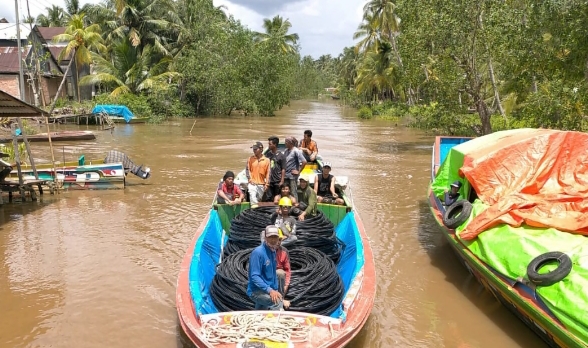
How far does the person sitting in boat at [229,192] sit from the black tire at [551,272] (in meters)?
4.80

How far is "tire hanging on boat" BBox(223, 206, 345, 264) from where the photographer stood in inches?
271

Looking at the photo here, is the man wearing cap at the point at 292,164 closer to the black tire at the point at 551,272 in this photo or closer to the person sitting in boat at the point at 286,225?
the person sitting in boat at the point at 286,225

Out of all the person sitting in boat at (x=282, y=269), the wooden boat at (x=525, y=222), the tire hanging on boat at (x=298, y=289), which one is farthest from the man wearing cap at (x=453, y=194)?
the person sitting in boat at (x=282, y=269)

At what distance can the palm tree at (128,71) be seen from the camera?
3356 cm

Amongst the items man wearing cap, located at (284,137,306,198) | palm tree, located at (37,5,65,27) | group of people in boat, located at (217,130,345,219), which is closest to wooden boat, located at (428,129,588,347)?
group of people in boat, located at (217,130,345,219)

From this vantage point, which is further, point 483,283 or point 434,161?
point 434,161

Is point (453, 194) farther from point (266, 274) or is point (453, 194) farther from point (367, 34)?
point (367, 34)

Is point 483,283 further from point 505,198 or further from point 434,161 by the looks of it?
point 434,161

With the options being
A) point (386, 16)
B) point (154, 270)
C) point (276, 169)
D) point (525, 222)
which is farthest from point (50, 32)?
point (525, 222)

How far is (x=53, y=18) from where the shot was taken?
52312 millimetres

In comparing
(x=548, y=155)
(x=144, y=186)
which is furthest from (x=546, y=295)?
(x=144, y=186)

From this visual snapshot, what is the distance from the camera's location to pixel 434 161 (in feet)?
37.4

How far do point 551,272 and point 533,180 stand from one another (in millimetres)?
2482

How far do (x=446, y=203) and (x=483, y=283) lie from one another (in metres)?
1.90
